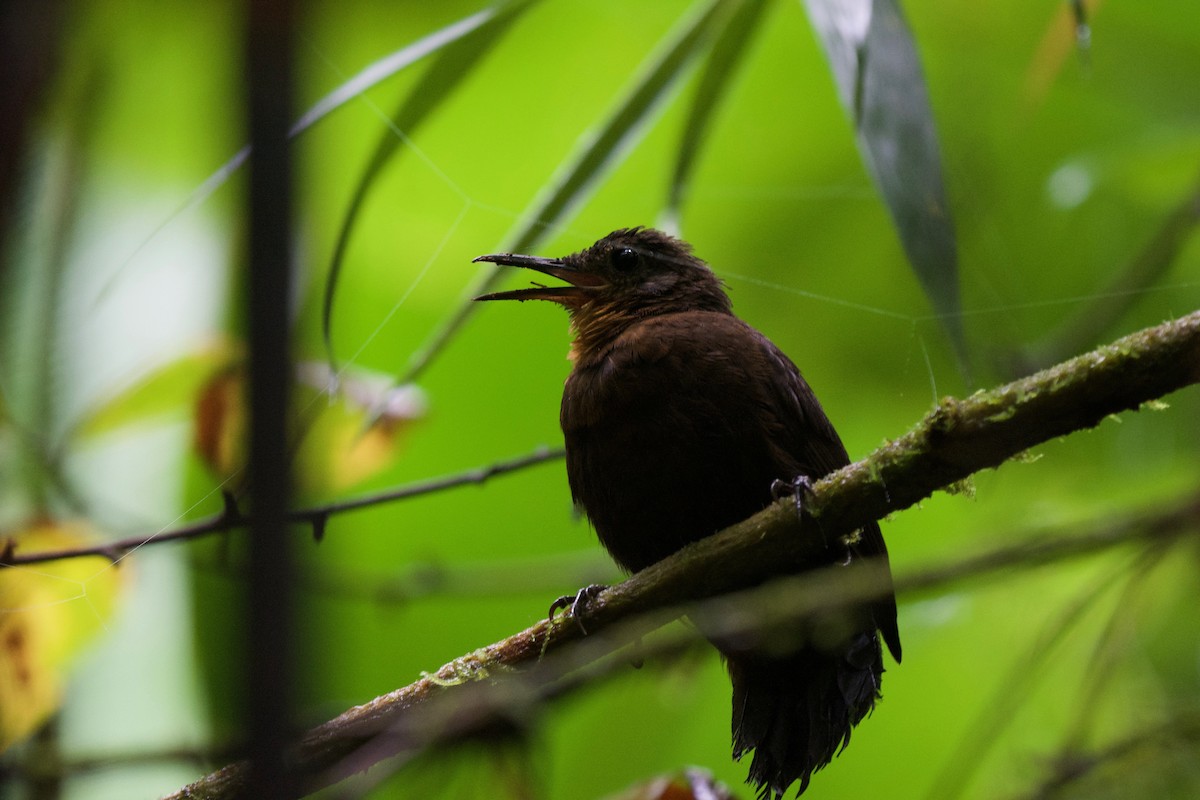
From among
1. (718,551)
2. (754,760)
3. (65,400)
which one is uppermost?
(65,400)

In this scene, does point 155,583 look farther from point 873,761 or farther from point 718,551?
point 873,761

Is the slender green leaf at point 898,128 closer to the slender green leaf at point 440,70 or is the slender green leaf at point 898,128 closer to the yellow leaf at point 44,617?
the slender green leaf at point 440,70

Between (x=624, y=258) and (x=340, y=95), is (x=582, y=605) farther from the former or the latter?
(x=624, y=258)

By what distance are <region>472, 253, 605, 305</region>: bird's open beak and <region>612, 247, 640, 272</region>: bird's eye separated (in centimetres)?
7

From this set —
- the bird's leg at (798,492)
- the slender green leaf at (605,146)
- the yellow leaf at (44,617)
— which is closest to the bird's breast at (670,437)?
the bird's leg at (798,492)

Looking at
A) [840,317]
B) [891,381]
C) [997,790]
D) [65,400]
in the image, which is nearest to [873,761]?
[997,790]

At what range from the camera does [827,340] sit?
131 inches

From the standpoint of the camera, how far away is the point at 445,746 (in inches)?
72.9

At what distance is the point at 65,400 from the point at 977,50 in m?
3.61

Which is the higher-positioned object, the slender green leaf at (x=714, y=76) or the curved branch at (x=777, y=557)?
the slender green leaf at (x=714, y=76)

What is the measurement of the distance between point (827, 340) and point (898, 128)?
173cm

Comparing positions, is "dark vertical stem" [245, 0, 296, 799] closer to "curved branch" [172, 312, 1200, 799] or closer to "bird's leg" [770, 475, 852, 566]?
"curved branch" [172, 312, 1200, 799]

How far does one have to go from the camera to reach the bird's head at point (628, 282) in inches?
92.1

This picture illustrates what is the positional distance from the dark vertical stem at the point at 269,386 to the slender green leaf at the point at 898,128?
110 centimetres
